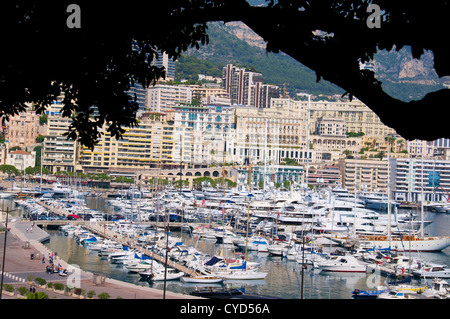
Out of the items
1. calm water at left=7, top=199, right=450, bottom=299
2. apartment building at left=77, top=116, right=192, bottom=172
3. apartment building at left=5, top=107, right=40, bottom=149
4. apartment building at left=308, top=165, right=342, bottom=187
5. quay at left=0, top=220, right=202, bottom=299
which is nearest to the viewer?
quay at left=0, top=220, right=202, bottom=299

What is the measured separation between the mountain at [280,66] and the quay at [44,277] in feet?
345

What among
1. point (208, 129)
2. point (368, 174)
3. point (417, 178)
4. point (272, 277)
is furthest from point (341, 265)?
point (208, 129)

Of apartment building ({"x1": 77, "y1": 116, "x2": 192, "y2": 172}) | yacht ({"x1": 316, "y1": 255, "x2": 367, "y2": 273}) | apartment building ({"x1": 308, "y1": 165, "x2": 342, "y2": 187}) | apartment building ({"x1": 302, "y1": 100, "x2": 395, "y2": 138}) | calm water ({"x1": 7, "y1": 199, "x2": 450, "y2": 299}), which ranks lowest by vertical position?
calm water ({"x1": 7, "y1": 199, "x2": 450, "y2": 299})

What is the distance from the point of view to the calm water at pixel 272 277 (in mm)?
21828

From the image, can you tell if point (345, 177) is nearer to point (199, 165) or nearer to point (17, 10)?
point (199, 165)

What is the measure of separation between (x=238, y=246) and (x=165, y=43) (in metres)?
28.0

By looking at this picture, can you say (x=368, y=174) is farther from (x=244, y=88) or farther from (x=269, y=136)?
(x=244, y=88)

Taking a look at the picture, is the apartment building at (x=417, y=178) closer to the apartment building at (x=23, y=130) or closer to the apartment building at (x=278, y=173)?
the apartment building at (x=278, y=173)

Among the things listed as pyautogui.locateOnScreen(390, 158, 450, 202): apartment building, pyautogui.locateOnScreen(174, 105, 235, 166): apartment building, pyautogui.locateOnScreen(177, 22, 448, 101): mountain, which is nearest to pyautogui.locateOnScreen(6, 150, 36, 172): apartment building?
pyautogui.locateOnScreen(174, 105, 235, 166): apartment building

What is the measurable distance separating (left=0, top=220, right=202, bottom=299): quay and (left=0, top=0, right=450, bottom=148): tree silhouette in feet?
35.9

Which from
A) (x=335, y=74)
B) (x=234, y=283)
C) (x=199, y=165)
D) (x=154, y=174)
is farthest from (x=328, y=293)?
(x=199, y=165)

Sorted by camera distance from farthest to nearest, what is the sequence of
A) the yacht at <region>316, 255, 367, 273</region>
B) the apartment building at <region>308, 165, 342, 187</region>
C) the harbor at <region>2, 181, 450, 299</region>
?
the apartment building at <region>308, 165, 342, 187</region> < the yacht at <region>316, 255, 367, 273</region> < the harbor at <region>2, 181, 450, 299</region>

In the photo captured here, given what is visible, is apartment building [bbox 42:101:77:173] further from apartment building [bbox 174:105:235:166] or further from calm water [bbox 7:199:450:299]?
calm water [bbox 7:199:450:299]

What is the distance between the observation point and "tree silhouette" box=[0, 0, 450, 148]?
12.2 feet
